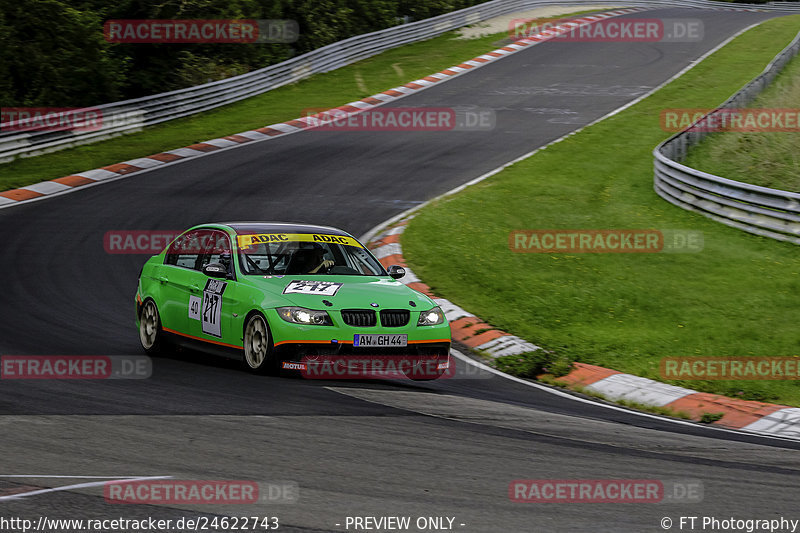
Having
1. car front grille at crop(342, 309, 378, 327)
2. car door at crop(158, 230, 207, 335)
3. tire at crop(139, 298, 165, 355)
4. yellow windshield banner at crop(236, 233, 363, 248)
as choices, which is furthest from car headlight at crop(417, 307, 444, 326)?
tire at crop(139, 298, 165, 355)

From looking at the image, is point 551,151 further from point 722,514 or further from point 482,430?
point 722,514

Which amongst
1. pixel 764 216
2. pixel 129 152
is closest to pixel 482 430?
pixel 764 216

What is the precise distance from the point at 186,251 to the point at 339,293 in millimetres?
2283

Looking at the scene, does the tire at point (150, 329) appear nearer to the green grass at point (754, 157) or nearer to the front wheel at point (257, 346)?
the front wheel at point (257, 346)

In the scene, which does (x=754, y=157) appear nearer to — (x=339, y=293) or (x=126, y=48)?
(x=339, y=293)

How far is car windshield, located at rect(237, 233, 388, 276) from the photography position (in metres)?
10.3

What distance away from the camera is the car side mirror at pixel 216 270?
32.9 ft

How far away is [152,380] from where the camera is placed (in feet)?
30.2

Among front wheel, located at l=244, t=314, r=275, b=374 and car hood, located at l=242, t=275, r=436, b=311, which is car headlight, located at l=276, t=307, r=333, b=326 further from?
front wheel, located at l=244, t=314, r=275, b=374

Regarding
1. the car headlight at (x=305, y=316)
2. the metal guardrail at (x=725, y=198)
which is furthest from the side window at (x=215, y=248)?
the metal guardrail at (x=725, y=198)

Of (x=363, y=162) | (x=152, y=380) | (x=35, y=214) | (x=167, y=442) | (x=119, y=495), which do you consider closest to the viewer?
(x=119, y=495)

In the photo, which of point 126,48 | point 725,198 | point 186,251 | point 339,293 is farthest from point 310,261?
point 126,48

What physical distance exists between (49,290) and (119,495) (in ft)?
28.6

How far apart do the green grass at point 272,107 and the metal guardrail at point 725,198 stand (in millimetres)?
12067
